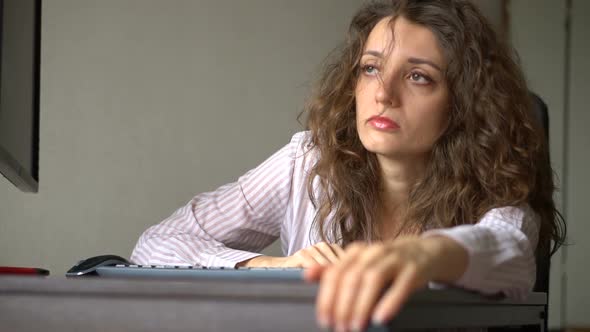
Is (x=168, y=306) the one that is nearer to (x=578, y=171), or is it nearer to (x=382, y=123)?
(x=382, y=123)

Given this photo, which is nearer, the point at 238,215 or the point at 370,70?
the point at 370,70

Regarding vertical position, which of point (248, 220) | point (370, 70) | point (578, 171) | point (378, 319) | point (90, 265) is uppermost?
point (370, 70)

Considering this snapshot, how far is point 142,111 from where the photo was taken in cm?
266

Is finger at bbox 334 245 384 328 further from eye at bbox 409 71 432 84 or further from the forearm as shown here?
eye at bbox 409 71 432 84

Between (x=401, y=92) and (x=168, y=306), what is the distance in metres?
1.00

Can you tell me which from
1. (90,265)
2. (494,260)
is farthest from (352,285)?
(90,265)

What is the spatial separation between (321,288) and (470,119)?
1135mm

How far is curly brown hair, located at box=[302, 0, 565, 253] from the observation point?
1568 mm

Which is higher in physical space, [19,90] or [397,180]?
[19,90]

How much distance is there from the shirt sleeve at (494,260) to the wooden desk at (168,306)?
0.11 meters

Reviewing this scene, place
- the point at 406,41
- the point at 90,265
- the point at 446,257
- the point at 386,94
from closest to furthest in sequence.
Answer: the point at 446,257 → the point at 90,265 → the point at 386,94 → the point at 406,41

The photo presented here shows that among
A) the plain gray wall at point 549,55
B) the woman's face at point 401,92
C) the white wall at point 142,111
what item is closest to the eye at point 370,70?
the woman's face at point 401,92

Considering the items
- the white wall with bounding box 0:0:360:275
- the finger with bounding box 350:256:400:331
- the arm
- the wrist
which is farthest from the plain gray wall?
the finger with bounding box 350:256:400:331

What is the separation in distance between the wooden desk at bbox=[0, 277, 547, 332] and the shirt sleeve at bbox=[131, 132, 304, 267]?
946 mm
